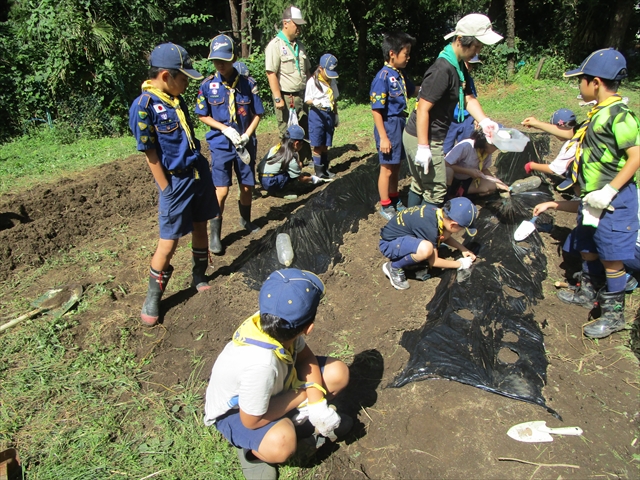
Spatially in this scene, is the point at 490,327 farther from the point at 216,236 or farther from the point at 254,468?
the point at 216,236

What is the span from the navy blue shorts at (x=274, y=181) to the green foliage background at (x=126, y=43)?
5.24 metres

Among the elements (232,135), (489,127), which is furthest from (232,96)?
(489,127)

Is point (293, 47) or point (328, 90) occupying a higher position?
point (293, 47)

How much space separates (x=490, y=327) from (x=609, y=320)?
82 centimetres

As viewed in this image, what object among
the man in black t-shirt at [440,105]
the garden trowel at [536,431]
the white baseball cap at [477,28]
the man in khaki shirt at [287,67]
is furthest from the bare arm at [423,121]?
the man in khaki shirt at [287,67]

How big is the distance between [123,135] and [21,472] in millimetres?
7931

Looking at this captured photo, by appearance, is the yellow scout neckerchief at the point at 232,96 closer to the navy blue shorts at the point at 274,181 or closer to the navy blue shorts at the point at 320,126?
the navy blue shorts at the point at 274,181

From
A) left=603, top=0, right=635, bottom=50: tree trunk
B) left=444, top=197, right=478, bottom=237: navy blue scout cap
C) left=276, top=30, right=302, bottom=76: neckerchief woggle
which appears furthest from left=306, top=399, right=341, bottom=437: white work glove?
left=603, top=0, right=635, bottom=50: tree trunk

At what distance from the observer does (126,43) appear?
354 inches

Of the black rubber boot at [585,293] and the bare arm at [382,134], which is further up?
the bare arm at [382,134]

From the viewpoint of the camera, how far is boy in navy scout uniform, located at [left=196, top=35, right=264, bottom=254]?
394 cm

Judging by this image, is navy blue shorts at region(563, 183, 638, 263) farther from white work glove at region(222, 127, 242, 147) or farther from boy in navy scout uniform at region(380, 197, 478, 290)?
white work glove at region(222, 127, 242, 147)

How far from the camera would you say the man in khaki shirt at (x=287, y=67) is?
17.4ft

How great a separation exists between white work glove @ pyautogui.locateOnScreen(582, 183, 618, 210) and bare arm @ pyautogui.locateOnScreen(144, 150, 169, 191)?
8.99 ft
